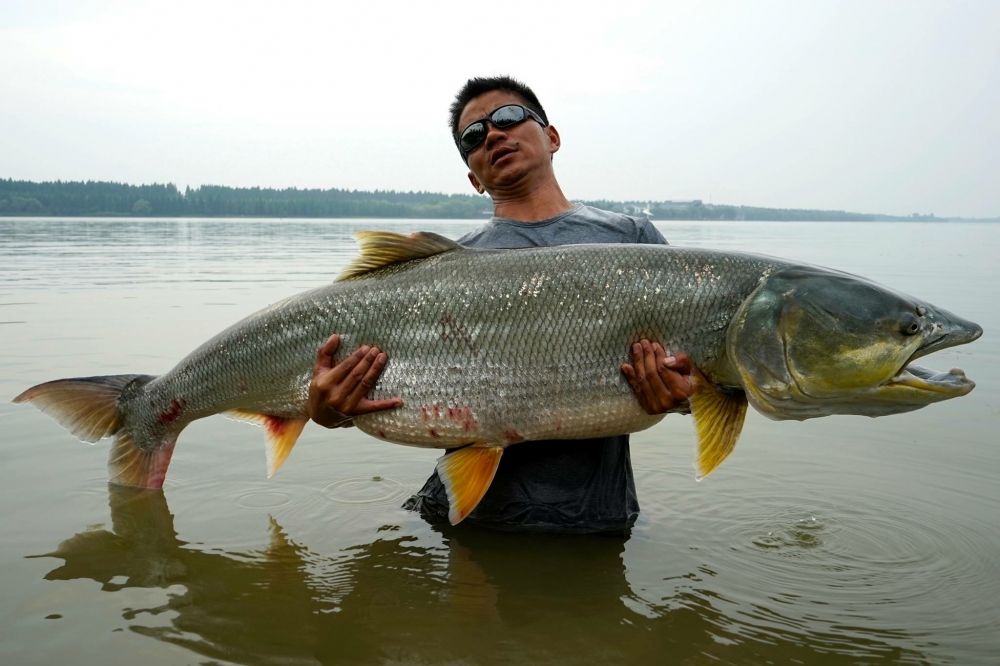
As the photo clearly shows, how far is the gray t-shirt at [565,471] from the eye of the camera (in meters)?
4.22

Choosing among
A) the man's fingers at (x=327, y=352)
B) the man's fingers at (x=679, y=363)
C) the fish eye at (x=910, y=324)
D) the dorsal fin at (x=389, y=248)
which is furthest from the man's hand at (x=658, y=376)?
the man's fingers at (x=327, y=352)

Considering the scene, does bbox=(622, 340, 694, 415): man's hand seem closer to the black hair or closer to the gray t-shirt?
the gray t-shirt

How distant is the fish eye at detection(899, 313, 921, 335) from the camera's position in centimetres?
331

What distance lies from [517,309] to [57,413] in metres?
2.82

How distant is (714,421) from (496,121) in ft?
6.91

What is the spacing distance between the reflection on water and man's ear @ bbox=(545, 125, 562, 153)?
2.33 meters

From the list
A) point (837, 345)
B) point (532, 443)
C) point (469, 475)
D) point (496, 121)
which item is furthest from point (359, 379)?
point (837, 345)

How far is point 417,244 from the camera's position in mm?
4195

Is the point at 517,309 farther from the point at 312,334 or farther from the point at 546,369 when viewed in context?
the point at 312,334

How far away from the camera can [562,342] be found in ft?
12.4

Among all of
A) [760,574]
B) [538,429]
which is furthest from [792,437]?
[538,429]

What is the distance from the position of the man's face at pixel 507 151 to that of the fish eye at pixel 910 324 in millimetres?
2105

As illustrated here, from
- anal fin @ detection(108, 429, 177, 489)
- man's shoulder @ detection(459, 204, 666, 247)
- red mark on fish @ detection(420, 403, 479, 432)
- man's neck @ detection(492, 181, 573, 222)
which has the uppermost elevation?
man's neck @ detection(492, 181, 573, 222)

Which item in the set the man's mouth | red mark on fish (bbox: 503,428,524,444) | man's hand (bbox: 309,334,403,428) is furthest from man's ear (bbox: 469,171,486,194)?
red mark on fish (bbox: 503,428,524,444)
